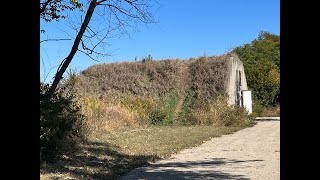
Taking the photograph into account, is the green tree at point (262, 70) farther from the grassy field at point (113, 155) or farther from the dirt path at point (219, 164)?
the dirt path at point (219, 164)

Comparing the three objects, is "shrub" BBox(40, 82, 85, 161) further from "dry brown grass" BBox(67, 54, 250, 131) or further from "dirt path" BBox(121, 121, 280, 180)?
Answer: "dry brown grass" BBox(67, 54, 250, 131)

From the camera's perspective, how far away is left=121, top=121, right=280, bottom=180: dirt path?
693 centimetres

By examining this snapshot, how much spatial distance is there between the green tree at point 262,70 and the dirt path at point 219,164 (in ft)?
56.1

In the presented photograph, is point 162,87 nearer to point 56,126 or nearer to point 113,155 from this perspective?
point 113,155

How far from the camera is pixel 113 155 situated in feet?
30.9

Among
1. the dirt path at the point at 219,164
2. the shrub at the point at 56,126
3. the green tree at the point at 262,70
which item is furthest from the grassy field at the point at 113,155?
the green tree at the point at 262,70

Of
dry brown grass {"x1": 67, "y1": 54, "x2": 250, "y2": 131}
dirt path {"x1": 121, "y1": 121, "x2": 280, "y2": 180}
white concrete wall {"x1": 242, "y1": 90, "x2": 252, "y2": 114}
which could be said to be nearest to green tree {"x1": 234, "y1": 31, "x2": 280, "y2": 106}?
white concrete wall {"x1": 242, "y1": 90, "x2": 252, "y2": 114}

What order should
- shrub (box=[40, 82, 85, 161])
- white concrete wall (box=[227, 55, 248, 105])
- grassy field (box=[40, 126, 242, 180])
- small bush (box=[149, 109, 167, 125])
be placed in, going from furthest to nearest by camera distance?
white concrete wall (box=[227, 55, 248, 105])
small bush (box=[149, 109, 167, 125])
shrub (box=[40, 82, 85, 161])
grassy field (box=[40, 126, 242, 180])

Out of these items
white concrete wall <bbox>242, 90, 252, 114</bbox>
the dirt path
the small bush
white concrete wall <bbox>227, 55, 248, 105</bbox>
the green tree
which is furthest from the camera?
the green tree

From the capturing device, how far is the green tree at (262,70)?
2879cm

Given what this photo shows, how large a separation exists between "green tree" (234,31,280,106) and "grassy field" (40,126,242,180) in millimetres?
15843

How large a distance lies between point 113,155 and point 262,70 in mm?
23124
